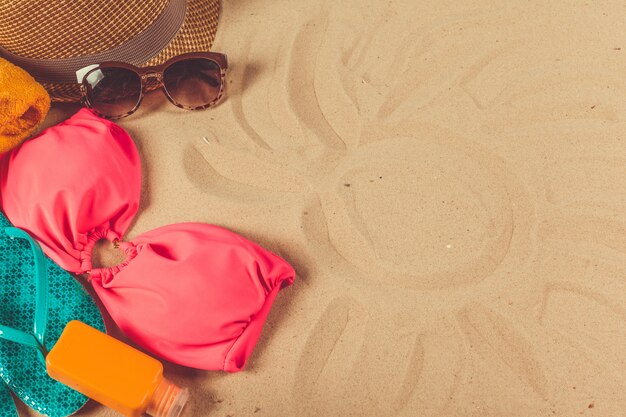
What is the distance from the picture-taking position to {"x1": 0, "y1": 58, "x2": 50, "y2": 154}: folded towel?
890 millimetres

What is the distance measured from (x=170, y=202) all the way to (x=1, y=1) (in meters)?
0.38

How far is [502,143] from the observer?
982 millimetres

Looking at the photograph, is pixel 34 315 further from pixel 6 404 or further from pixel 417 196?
pixel 417 196

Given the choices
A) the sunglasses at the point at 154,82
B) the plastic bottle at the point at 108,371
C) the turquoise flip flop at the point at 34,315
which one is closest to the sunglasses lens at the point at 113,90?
the sunglasses at the point at 154,82

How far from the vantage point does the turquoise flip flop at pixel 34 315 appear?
34.1 inches

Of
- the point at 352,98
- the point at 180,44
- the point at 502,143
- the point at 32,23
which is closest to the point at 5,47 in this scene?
the point at 32,23

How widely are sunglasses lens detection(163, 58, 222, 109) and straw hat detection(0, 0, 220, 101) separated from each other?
0.05 m

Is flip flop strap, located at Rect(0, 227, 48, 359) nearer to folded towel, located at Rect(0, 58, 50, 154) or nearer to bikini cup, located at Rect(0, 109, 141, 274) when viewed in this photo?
bikini cup, located at Rect(0, 109, 141, 274)

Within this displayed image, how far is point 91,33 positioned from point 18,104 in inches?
6.2

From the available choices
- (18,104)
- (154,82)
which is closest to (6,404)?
(18,104)

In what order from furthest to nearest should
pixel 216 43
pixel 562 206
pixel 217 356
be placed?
1. pixel 216 43
2. pixel 562 206
3. pixel 217 356

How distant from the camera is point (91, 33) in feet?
3.03

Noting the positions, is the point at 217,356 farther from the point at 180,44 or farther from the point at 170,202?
the point at 180,44

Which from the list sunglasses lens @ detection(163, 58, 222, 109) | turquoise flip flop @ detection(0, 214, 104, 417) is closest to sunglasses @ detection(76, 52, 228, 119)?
sunglasses lens @ detection(163, 58, 222, 109)
